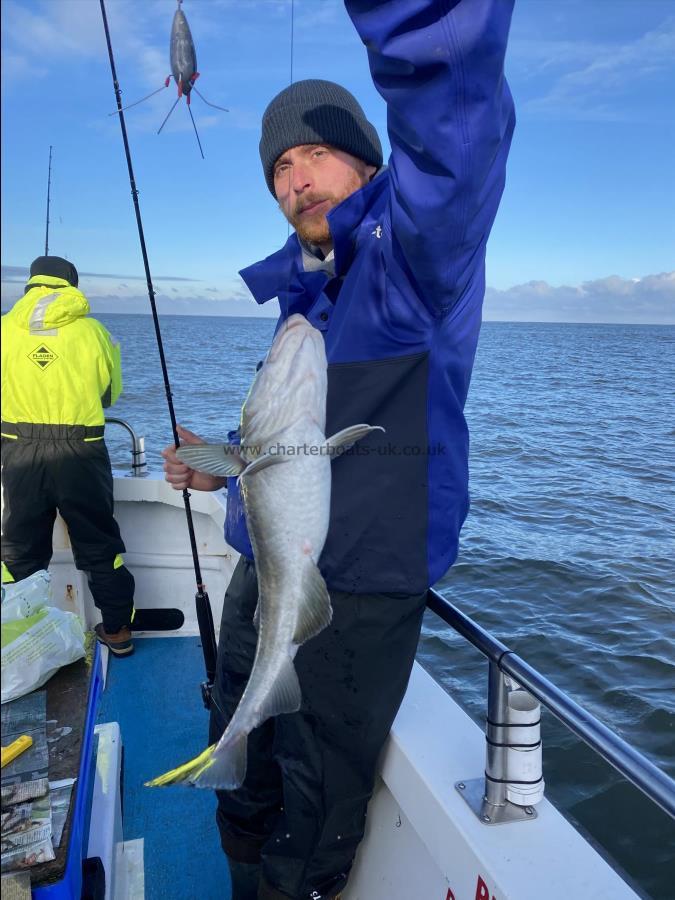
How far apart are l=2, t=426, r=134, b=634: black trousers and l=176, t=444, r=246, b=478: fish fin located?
9.72ft

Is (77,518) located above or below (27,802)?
below

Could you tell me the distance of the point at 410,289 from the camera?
2.00m

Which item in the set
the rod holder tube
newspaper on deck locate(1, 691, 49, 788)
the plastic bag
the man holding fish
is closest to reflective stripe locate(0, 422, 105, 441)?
the plastic bag

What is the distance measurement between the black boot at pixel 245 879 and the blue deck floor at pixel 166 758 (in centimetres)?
57

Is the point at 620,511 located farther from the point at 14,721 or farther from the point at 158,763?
the point at 14,721

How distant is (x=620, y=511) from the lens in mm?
11875

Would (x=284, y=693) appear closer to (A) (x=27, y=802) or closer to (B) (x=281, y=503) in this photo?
(B) (x=281, y=503)

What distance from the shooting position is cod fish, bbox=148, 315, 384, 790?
1.62m

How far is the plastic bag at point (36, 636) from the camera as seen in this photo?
207 cm

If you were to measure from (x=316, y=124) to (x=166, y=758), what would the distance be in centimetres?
373

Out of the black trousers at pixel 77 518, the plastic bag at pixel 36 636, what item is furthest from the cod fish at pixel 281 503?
the black trousers at pixel 77 518

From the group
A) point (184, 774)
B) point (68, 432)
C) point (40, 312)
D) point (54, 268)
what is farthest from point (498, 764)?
point (68, 432)

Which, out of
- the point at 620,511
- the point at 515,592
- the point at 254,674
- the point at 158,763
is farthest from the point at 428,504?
the point at 620,511

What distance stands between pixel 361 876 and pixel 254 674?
1.85 metres
